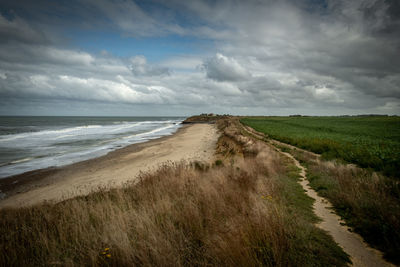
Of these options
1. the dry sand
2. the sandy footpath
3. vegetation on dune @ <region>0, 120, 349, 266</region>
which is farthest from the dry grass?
the sandy footpath

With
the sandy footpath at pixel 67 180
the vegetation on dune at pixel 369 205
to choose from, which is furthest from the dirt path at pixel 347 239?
the sandy footpath at pixel 67 180

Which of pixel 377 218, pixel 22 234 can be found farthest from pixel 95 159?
pixel 377 218

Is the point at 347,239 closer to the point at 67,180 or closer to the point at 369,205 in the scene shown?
the point at 369,205

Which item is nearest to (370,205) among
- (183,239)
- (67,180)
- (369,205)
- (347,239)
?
(369,205)

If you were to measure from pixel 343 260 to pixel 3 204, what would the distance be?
14.2m

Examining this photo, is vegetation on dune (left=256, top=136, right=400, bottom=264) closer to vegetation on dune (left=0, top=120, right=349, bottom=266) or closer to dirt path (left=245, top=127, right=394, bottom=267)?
dirt path (left=245, top=127, right=394, bottom=267)

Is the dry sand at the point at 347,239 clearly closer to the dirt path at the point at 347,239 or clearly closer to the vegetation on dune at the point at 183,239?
the dirt path at the point at 347,239

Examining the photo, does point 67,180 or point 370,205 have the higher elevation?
point 370,205

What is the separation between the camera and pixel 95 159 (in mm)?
18391

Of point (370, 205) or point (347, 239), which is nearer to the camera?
point (347, 239)

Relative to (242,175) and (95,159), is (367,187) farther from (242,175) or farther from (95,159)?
(95,159)

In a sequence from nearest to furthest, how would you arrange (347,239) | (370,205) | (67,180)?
(347,239)
(370,205)
(67,180)

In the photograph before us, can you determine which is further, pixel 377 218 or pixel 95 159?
pixel 95 159

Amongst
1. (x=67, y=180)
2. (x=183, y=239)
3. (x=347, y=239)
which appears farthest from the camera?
(x=67, y=180)
